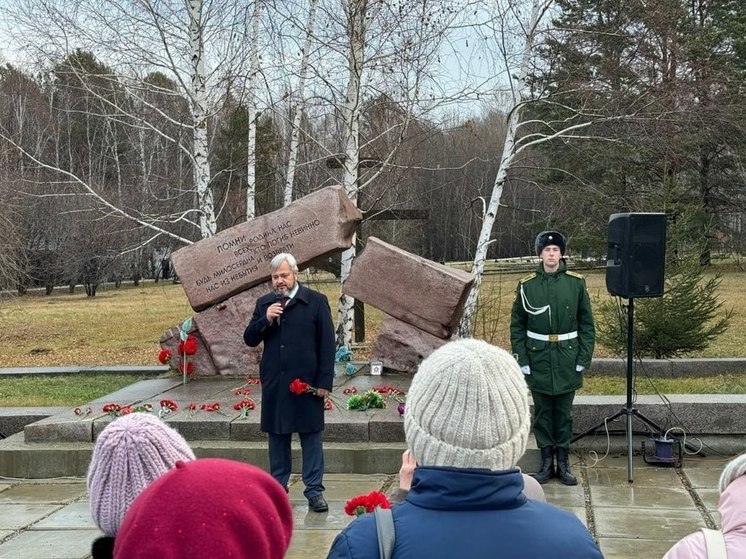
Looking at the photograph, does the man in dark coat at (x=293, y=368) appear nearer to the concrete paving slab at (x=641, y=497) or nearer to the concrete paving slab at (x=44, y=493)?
the concrete paving slab at (x=44, y=493)

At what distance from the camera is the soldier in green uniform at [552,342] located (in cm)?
688

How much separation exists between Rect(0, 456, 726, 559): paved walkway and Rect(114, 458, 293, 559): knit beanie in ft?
12.5

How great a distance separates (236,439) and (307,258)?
3.00 m

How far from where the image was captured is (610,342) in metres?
13.3

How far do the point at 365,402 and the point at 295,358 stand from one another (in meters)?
2.22

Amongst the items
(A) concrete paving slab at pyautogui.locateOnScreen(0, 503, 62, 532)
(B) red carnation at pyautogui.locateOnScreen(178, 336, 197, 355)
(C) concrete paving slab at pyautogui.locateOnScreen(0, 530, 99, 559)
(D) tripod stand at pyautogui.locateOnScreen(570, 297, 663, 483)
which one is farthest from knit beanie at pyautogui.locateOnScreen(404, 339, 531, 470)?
(B) red carnation at pyautogui.locateOnScreen(178, 336, 197, 355)

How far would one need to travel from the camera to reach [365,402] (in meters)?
8.27

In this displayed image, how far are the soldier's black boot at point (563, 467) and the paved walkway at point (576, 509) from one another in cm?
8

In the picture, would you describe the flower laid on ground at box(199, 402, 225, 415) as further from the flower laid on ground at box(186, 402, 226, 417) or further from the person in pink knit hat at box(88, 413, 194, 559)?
the person in pink knit hat at box(88, 413, 194, 559)

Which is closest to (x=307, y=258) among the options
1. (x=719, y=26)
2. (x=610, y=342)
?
(x=610, y=342)

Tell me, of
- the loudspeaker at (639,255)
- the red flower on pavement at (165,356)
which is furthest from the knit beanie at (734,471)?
the red flower on pavement at (165,356)

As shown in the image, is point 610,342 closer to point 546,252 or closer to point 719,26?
point 546,252

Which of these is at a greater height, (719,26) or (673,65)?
(719,26)

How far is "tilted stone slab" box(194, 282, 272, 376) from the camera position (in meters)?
10.5
